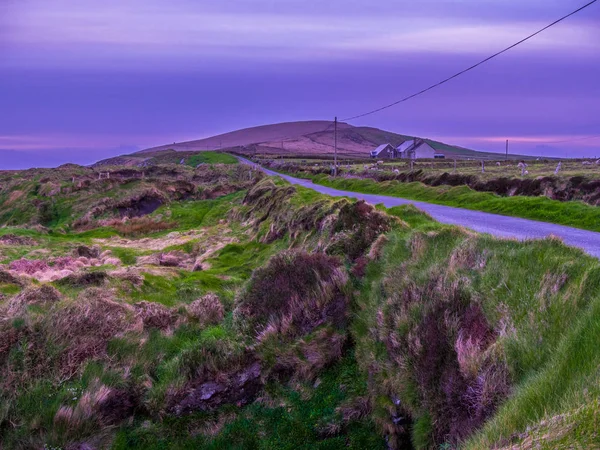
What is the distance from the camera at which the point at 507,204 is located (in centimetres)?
1973

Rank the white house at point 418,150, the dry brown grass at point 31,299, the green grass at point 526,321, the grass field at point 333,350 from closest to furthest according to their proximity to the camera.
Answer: the green grass at point 526,321, the grass field at point 333,350, the dry brown grass at point 31,299, the white house at point 418,150

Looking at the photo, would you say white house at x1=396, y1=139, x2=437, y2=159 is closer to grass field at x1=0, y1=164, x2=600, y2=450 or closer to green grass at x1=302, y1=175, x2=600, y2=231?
green grass at x1=302, y1=175, x2=600, y2=231

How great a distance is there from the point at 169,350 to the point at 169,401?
67.1 inches

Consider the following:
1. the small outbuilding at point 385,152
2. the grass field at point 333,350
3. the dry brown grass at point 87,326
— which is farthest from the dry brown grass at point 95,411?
the small outbuilding at point 385,152

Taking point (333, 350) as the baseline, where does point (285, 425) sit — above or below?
below

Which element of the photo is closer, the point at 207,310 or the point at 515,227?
the point at 207,310

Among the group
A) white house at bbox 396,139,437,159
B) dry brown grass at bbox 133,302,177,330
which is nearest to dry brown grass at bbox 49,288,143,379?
dry brown grass at bbox 133,302,177,330

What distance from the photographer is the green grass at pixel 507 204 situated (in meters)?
15.7

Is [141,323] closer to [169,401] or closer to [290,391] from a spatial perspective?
[169,401]

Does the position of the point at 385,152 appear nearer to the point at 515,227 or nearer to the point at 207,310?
the point at 515,227

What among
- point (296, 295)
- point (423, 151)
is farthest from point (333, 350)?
point (423, 151)

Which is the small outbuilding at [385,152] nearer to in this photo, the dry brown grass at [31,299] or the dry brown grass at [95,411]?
the dry brown grass at [31,299]

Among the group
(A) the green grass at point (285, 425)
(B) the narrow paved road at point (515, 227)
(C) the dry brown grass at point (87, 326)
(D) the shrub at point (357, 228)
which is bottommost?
(A) the green grass at point (285, 425)

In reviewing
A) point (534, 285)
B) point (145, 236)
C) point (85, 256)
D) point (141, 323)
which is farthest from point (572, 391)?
point (145, 236)
